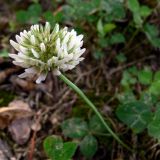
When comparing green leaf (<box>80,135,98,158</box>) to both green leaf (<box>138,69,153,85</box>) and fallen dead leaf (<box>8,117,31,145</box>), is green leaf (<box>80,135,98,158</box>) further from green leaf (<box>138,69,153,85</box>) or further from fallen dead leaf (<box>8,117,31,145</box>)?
green leaf (<box>138,69,153,85</box>)

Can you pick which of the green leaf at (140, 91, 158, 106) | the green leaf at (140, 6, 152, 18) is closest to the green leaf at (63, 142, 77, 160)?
the green leaf at (140, 91, 158, 106)

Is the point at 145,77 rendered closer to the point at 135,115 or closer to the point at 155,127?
the point at 135,115

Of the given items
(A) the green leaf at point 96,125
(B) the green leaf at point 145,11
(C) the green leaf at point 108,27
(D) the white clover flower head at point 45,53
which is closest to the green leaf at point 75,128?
(A) the green leaf at point 96,125

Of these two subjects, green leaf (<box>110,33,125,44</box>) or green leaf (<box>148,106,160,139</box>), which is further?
green leaf (<box>110,33,125,44</box>)

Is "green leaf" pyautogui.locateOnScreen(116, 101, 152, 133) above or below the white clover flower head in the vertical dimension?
below

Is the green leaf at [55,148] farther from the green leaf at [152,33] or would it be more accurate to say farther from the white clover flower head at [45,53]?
the green leaf at [152,33]

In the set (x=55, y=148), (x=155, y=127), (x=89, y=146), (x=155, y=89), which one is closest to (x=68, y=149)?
(x=55, y=148)
